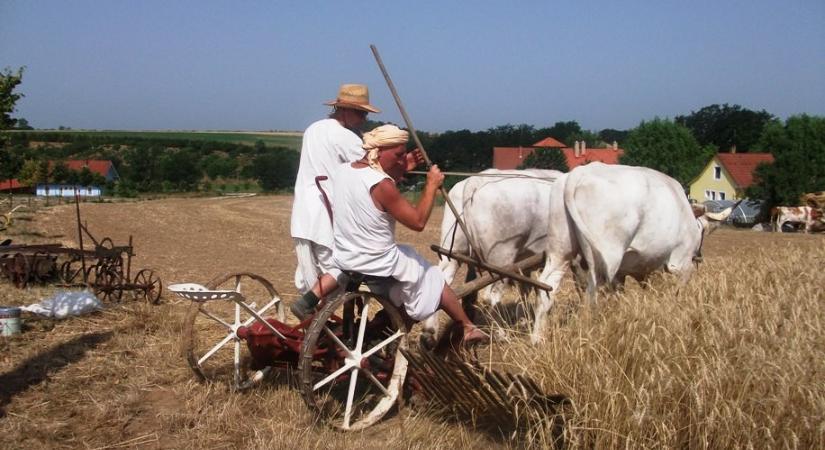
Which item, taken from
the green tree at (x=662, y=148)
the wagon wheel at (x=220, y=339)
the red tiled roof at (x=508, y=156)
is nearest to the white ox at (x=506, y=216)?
the wagon wheel at (x=220, y=339)

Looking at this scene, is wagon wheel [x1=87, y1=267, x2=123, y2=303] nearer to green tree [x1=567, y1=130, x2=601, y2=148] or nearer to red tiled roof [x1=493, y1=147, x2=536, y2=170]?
red tiled roof [x1=493, y1=147, x2=536, y2=170]

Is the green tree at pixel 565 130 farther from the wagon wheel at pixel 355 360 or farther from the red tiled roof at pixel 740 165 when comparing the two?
the wagon wheel at pixel 355 360

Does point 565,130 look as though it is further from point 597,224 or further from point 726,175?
point 597,224

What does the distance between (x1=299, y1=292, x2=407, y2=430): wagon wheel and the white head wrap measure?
823 millimetres

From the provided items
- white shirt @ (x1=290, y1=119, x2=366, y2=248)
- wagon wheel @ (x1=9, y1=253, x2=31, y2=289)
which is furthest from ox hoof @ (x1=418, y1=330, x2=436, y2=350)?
wagon wheel @ (x1=9, y1=253, x2=31, y2=289)

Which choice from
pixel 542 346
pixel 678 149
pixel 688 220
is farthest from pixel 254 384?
pixel 678 149

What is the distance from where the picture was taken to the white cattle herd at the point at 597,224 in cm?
631

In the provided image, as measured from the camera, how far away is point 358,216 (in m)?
4.66

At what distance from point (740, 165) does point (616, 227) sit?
5608 cm

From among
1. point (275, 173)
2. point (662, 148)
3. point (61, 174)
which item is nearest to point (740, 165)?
point (662, 148)

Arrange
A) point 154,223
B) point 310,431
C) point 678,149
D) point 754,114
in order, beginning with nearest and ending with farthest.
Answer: point 310,431
point 154,223
point 678,149
point 754,114

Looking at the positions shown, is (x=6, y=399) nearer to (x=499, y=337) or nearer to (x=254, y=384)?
(x=254, y=384)

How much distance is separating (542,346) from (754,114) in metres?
76.8

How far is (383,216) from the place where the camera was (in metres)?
4.68
